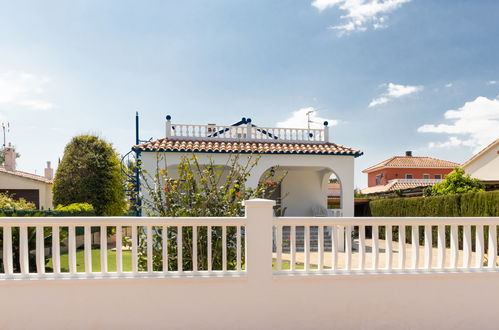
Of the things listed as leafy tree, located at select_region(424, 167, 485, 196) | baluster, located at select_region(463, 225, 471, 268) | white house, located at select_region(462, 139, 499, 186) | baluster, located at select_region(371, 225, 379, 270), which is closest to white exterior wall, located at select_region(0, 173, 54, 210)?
baluster, located at select_region(371, 225, 379, 270)

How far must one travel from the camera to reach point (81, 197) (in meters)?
14.4

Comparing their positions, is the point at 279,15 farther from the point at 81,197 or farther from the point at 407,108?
the point at 81,197

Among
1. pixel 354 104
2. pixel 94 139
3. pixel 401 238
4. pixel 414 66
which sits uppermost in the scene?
pixel 414 66

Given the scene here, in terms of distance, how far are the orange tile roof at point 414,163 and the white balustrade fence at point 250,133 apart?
24.1 metres

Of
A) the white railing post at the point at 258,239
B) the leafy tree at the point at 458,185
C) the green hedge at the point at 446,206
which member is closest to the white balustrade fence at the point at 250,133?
the green hedge at the point at 446,206

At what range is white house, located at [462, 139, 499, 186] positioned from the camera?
765 inches

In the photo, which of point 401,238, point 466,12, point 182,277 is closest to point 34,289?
point 182,277

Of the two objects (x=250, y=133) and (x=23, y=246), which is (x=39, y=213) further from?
(x=250, y=133)

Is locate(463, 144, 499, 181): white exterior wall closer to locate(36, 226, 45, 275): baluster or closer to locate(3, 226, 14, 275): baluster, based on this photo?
locate(36, 226, 45, 275): baluster

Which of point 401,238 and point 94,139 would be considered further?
point 94,139

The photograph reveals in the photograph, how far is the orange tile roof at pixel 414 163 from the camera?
34125 millimetres

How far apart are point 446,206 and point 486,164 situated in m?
10.8

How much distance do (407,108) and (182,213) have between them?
47.5 ft

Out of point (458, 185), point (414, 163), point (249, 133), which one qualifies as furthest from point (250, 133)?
point (414, 163)
